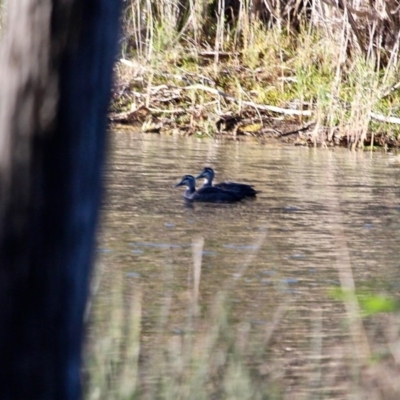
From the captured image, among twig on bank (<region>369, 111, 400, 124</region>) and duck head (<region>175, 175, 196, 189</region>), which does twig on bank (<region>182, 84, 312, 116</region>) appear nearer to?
twig on bank (<region>369, 111, 400, 124</region>)

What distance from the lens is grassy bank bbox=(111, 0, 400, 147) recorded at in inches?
774

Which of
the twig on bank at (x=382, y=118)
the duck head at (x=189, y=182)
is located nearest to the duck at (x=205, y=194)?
the duck head at (x=189, y=182)

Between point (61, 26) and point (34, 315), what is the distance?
71 centimetres

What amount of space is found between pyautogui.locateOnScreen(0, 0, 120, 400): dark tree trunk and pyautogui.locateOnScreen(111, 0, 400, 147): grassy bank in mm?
16225

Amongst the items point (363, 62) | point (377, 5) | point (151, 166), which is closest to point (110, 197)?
point (151, 166)

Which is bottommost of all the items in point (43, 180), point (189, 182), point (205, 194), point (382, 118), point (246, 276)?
point (246, 276)

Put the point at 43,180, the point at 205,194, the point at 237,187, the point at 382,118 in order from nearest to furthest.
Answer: the point at 43,180 < the point at 237,187 < the point at 205,194 < the point at 382,118

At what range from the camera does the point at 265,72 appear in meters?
22.5

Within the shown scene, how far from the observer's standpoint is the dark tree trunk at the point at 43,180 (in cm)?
292

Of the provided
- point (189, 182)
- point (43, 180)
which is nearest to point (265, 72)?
point (189, 182)

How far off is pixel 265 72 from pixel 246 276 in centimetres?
1338

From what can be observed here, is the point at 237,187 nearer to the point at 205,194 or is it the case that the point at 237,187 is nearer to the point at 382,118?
the point at 205,194

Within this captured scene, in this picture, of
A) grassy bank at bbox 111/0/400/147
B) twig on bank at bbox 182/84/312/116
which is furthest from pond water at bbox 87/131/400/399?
twig on bank at bbox 182/84/312/116

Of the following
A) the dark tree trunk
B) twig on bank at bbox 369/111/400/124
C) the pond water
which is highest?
the dark tree trunk
